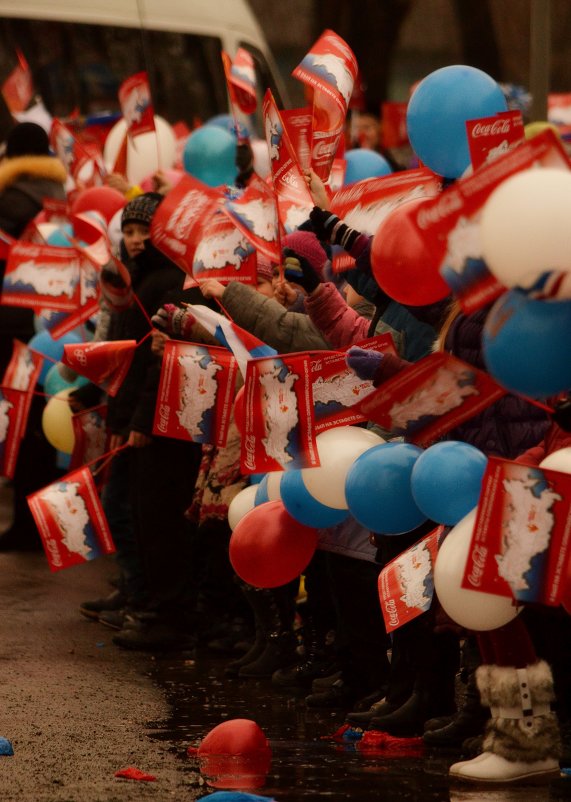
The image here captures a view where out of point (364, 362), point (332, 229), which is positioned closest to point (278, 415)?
point (364, 362)

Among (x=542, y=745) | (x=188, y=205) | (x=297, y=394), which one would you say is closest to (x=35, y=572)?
(x=188, y=205)

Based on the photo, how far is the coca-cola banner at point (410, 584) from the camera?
5.54m

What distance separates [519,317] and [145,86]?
5.40 metres

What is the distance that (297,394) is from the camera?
5.83 meters

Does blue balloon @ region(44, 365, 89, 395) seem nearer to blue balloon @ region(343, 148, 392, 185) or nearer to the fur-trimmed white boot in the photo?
blue balloon @ region(343, 148, 392, 185)

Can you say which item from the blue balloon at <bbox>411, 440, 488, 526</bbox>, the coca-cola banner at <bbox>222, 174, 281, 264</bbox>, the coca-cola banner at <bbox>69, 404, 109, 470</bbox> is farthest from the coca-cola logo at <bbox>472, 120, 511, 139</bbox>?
the coca-cola banner at <bbox>69, 404, 109, 470</bbox>

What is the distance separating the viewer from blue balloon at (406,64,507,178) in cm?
565

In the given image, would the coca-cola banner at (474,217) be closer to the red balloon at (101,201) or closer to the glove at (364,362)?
the glove at (364,362)

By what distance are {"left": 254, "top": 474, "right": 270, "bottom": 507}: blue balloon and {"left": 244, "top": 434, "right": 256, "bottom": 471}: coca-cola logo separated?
652 mm

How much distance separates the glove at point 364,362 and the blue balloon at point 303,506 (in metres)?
0.68

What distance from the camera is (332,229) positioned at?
19.1 ft

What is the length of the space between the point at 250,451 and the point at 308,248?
2.86 feet

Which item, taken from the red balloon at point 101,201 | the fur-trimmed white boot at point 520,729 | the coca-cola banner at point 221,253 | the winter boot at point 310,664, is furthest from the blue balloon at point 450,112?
the red balloon at point 101,201

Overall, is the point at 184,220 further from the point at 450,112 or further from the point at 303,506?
the point at 450,112
